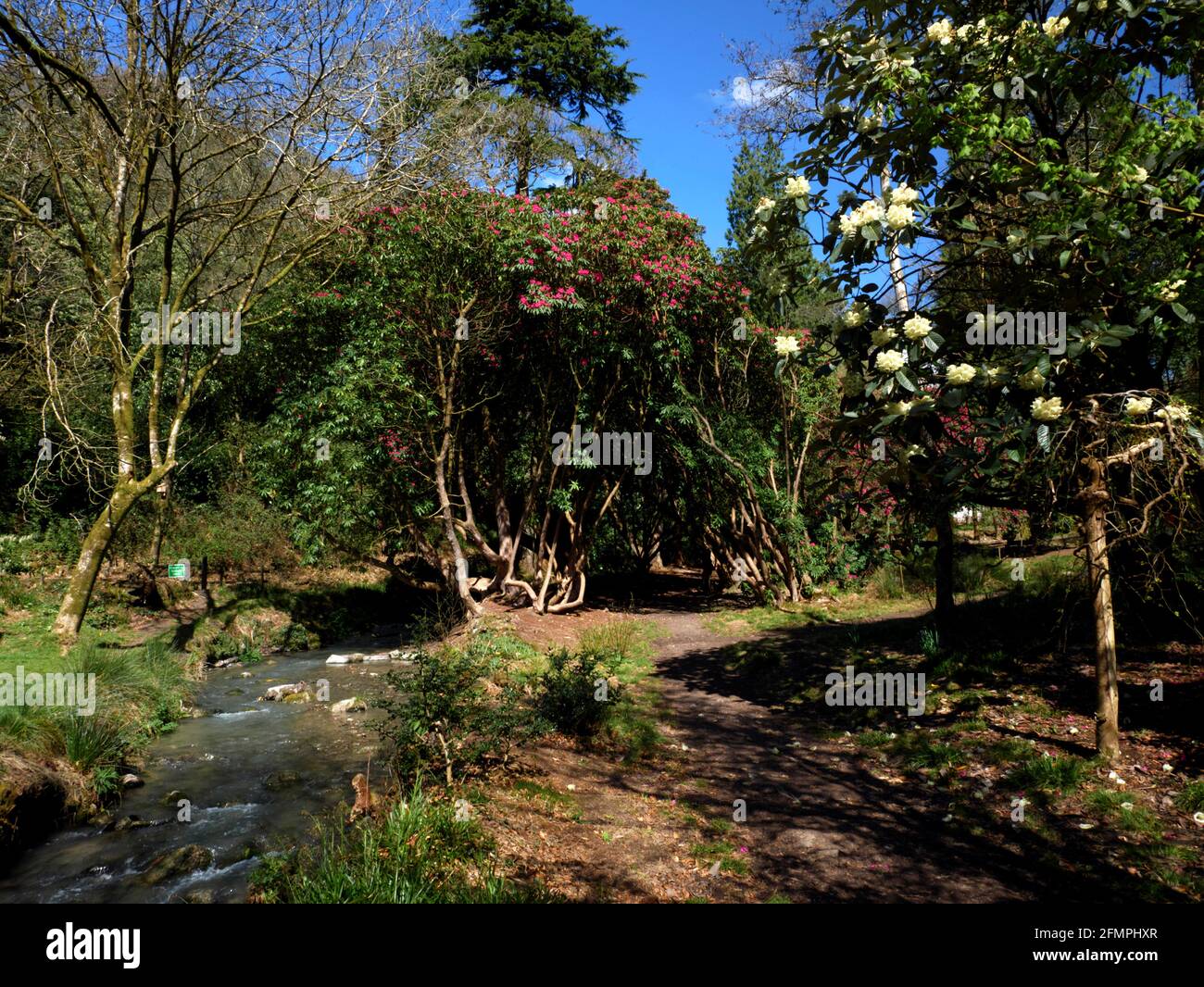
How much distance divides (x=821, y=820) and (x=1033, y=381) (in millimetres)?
3905

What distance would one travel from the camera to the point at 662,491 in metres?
20.5

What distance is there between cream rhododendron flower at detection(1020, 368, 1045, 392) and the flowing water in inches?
273

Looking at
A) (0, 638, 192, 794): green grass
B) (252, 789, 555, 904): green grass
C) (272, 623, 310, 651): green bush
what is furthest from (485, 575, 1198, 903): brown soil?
(272, 623, 310, 651): green bush

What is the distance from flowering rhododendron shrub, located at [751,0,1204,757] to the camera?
203 inches

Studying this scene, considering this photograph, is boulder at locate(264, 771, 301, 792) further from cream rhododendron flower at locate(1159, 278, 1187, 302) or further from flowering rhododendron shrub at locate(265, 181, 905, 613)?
cream rhododendron flower at locate(1159, 278, 1187, 302)

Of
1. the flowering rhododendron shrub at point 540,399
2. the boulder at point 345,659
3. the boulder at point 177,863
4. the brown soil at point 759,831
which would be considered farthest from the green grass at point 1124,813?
the boulder at point 345,659

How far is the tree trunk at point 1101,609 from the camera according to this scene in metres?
5.89

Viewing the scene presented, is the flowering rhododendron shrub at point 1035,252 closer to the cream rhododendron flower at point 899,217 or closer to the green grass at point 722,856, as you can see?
the cream rhododendron flower at point 899,217

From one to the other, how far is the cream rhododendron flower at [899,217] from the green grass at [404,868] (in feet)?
17.4

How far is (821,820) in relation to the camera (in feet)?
19.8

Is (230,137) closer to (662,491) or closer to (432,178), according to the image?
(432,178)

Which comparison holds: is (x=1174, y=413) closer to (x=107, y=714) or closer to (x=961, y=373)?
(x=961, y=373)

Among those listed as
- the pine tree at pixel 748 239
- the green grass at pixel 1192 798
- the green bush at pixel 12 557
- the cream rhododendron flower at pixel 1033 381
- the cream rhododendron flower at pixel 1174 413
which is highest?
the pine tree at pixel 748 239

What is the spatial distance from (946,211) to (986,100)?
1043 millimetres
